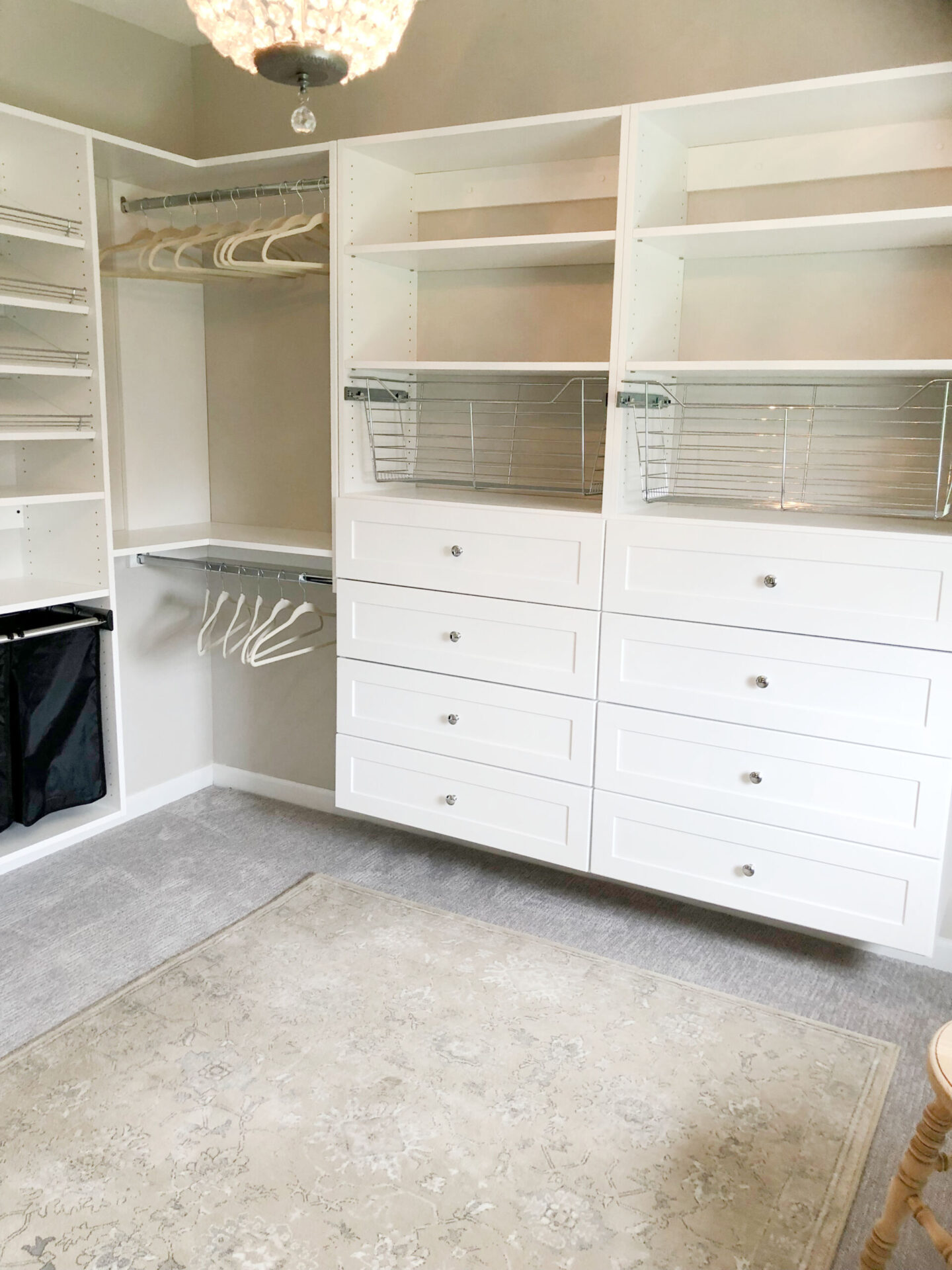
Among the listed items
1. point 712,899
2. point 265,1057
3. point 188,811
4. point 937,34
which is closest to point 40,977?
point 265,1057

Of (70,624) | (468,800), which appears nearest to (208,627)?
(70,624)

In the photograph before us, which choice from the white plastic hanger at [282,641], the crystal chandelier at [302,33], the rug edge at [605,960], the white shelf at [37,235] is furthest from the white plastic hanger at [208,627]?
the crystal chandelier at [302,33]

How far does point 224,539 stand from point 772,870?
1804 mm

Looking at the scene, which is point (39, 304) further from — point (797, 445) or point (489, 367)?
point (797, 445)

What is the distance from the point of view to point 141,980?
2.35 metres

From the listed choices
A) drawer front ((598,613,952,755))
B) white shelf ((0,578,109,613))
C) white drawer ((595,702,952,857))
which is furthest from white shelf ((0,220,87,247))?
white drawer ((595,702,952,857))

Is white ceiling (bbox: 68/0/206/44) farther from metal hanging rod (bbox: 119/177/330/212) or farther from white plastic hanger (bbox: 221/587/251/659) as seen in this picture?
white plastic hanger (bbox: 221/587/251/659)

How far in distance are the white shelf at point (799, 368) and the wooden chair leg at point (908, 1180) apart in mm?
1378

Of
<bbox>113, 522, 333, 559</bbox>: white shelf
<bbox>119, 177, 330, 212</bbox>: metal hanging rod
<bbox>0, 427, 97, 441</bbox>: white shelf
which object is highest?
<bbox>119, 177, 330, 212</bbox>: metal hanging rod

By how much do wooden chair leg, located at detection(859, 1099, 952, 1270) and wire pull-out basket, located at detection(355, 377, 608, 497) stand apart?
5.44 feet

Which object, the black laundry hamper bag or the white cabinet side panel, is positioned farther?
the white cabinet side panel

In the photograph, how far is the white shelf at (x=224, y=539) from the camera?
2.85 meters

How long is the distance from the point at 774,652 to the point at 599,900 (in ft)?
3.08

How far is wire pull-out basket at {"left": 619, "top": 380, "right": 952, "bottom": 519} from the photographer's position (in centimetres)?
236
